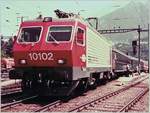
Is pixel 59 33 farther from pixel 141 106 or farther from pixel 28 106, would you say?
pixel 141 106

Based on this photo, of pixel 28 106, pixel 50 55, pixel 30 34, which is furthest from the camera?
pixel 30 34

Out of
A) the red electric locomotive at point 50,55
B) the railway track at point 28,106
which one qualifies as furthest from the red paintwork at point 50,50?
the railway track at point 28,106

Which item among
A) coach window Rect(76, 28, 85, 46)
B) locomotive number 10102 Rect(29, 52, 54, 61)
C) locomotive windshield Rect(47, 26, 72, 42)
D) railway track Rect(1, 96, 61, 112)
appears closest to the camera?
railway track Rect(1, 96, 61, 112)

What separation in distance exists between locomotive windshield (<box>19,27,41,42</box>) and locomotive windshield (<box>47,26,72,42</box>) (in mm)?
473

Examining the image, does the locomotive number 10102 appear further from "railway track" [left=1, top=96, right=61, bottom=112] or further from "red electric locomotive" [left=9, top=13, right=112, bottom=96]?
"railway track" [left=1, top=96, right=61, bottom=112]

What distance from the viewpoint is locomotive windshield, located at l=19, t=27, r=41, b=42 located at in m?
14.6

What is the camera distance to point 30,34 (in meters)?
14.8

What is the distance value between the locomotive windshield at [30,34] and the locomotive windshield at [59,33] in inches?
18.6

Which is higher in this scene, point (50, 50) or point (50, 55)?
point (50, 50)

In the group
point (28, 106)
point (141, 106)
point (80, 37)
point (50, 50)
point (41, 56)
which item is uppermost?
point (80, 37)

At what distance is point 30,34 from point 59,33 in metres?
1.07

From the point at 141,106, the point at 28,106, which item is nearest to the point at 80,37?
the point at 141,106

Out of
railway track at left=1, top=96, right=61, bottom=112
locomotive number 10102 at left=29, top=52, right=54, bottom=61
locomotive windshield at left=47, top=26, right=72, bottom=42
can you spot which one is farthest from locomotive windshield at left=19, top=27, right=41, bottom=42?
railway track at left=1, top=96, right=61, bottom=112

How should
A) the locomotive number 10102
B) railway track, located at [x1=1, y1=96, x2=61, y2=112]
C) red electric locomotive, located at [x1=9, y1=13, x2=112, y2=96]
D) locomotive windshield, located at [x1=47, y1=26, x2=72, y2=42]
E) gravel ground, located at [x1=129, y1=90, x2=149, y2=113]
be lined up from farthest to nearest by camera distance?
locomotive windshield, located at [x1=47, y1=26, x2=72, y2=42], the locomotive number 10102, red electric locomotive, located at [x1=9, y1=13, x2=112, y2=96], gravel ground, located at [x1=129, y1=90, x2=149, y2=113], railway track, located at [x1=1, y1=96, x2=61, y2=112]
